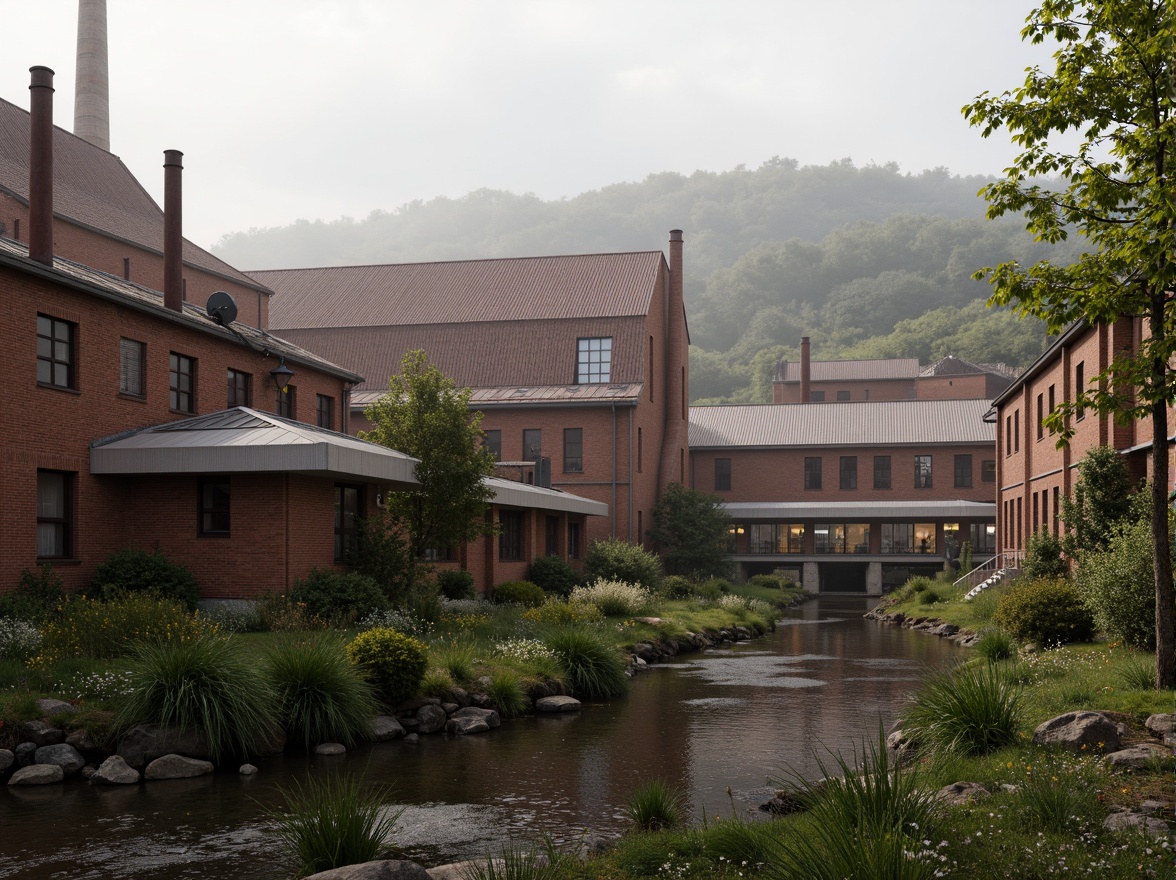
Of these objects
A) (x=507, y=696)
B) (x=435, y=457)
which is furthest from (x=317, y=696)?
(x=435, y=457)

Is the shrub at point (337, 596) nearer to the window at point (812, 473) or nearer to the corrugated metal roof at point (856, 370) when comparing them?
the window at point (812, 473)

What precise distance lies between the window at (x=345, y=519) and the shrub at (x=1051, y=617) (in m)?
13.8

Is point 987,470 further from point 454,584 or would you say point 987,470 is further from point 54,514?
point 54,514

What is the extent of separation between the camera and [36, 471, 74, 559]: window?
64.9 feet

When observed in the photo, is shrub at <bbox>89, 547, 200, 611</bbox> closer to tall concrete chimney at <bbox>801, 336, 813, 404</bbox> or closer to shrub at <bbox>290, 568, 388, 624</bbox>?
shrub at <bbox>290, 568, 388, 624</bbox>

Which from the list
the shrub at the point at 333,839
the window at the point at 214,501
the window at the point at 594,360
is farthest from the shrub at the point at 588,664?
the window at the point at 594,360

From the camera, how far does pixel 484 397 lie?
4578cm

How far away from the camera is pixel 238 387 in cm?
2689

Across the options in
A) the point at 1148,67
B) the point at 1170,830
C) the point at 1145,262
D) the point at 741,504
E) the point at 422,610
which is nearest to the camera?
the point at 1170,830

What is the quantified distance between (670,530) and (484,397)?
32.0 feet

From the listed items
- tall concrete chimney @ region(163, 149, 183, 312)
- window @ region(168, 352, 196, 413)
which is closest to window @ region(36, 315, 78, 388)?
window @ region(168, 352, 196, 413)

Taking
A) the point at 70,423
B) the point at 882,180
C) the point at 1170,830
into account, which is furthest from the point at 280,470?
the point at 882,180

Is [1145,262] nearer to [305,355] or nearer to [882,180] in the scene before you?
[305,355]

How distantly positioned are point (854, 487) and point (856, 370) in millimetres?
37716
